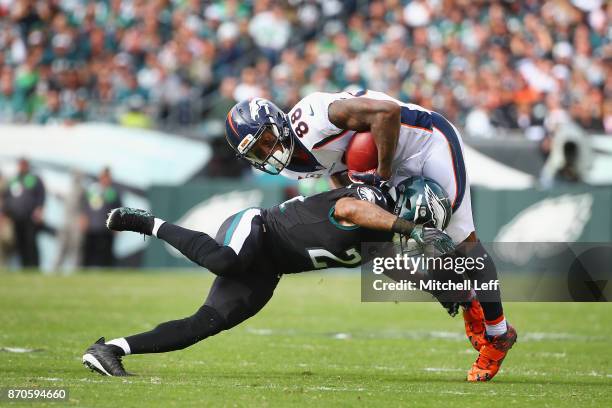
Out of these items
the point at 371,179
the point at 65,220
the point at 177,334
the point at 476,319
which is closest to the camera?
the point at 177,334

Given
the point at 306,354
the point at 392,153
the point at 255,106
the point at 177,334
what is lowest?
the point at 306,354

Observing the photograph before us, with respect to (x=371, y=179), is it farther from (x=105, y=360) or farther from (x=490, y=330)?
(x=105, y=360)

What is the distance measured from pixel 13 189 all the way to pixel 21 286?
2.94 metres

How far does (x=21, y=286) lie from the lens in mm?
12648

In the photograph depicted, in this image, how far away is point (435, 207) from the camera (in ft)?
18.8

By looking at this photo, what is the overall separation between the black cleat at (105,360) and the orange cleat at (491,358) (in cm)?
199

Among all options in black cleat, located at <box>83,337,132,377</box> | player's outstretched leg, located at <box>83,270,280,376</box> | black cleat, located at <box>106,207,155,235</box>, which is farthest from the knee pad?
black cleat, located at <box>106,207,155,235</box>

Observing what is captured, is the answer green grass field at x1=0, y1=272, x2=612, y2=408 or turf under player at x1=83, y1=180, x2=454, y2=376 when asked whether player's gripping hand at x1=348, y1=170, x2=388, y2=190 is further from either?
green grass field at x1=0, y1=272, x2=612, y2=408

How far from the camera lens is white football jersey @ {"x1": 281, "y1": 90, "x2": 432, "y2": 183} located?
5996 mm

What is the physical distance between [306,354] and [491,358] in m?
1.62

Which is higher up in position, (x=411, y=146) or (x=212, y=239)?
(x=411, y=146)

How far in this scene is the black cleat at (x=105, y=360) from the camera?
572cm

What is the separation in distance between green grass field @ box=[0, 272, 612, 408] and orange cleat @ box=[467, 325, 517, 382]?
140 millimetres

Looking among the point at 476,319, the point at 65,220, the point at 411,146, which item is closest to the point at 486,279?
the point at 476,319
